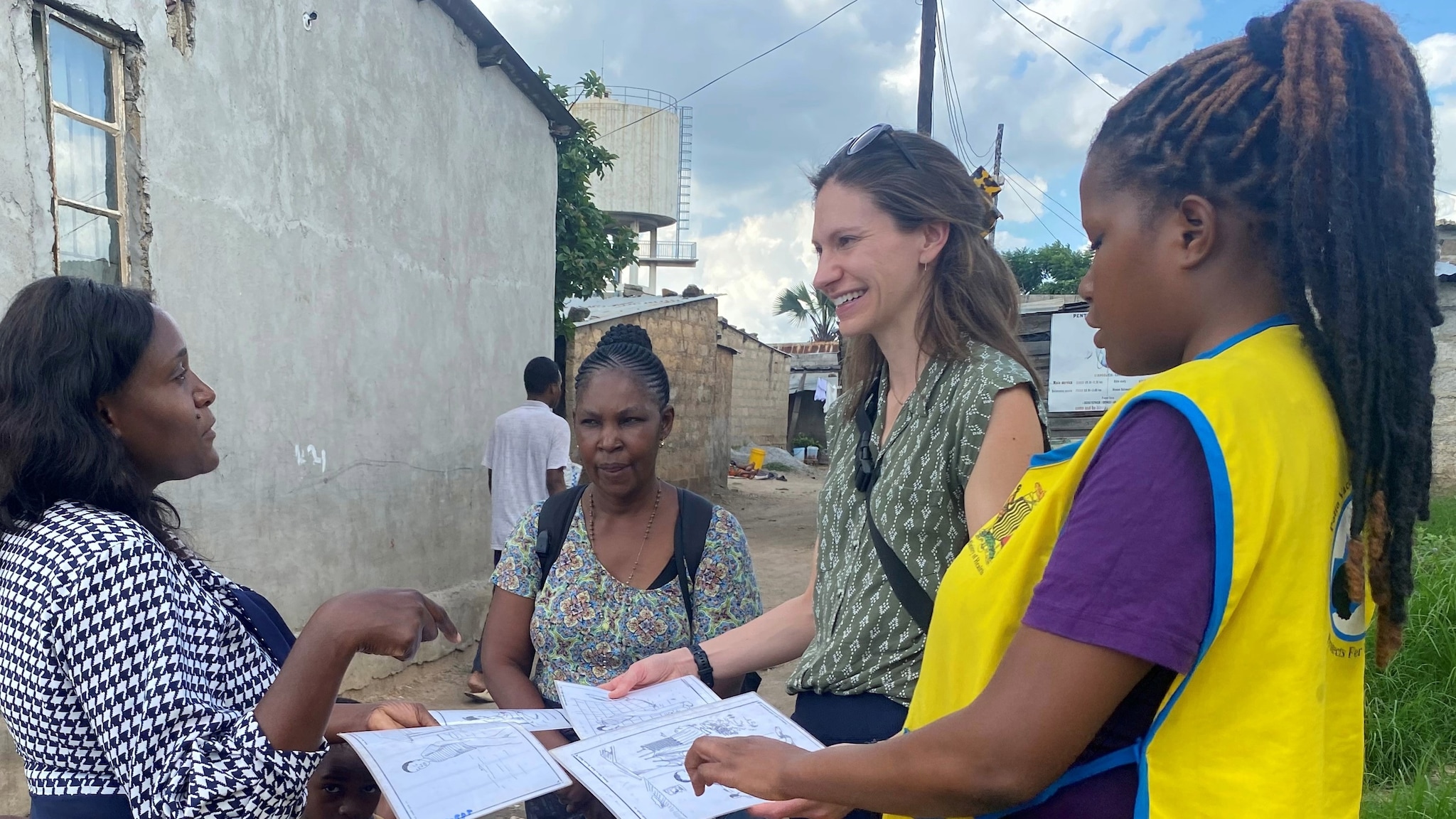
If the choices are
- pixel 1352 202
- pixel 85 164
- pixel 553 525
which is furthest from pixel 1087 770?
pixel 85 164

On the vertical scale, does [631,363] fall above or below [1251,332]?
below

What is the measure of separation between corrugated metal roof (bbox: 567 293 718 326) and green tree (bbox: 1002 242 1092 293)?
21279 mm

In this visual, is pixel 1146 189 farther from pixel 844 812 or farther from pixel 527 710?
pixel 527 710

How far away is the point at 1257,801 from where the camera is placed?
2.98ft

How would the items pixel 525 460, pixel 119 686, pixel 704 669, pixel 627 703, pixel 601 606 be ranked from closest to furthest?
pixel 119 686, pixel 627 703, pixel 704 669, pixel 601 606, pixel 525 460

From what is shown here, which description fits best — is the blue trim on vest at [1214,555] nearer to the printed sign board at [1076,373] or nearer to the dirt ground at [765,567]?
the dirt ground at [765,567]

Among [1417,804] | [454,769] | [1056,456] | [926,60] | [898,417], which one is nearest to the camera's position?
[1056,456]

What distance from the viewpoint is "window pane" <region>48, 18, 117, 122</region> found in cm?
378

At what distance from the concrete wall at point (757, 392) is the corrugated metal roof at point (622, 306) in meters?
5.21

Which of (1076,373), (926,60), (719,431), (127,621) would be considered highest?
(926,60)

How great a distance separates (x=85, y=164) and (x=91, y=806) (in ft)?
11.1

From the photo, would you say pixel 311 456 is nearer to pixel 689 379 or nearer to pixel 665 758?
pixel 665 758

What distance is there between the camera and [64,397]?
5.27 feet

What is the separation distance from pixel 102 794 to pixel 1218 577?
162 centimetres
